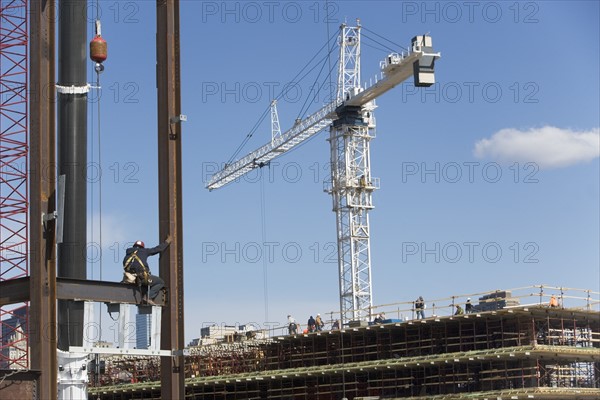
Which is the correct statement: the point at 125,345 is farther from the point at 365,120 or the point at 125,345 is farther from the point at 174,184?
the point at 365,120

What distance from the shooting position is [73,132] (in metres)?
28.5

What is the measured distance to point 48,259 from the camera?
21094 mm

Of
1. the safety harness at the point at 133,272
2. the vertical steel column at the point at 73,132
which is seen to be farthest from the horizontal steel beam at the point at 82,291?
the vertical steel column at the point at 73,132

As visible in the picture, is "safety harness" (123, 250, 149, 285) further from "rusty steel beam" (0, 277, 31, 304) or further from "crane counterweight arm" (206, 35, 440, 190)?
"crane counterweight arm" (206, 35, 440, 190)

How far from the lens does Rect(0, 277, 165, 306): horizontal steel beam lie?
862 inches

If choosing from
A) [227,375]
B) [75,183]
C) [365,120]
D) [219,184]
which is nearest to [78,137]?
[75,183]

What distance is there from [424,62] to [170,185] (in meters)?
59.8

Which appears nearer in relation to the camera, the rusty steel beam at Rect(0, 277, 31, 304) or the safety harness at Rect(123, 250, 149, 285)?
the rusty steel beam at Rect(0, 277, 31, 304)

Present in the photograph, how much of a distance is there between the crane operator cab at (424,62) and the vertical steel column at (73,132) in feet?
170

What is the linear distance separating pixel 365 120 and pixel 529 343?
5063 cm

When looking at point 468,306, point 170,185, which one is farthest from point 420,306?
point 170,185

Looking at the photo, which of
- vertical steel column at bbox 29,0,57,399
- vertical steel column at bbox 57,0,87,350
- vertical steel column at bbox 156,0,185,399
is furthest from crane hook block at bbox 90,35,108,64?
vertical steel column at bbox 29,0,57,399

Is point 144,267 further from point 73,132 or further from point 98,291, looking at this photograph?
point 73,132

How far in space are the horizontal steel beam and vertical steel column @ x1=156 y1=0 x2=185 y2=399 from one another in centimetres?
58
